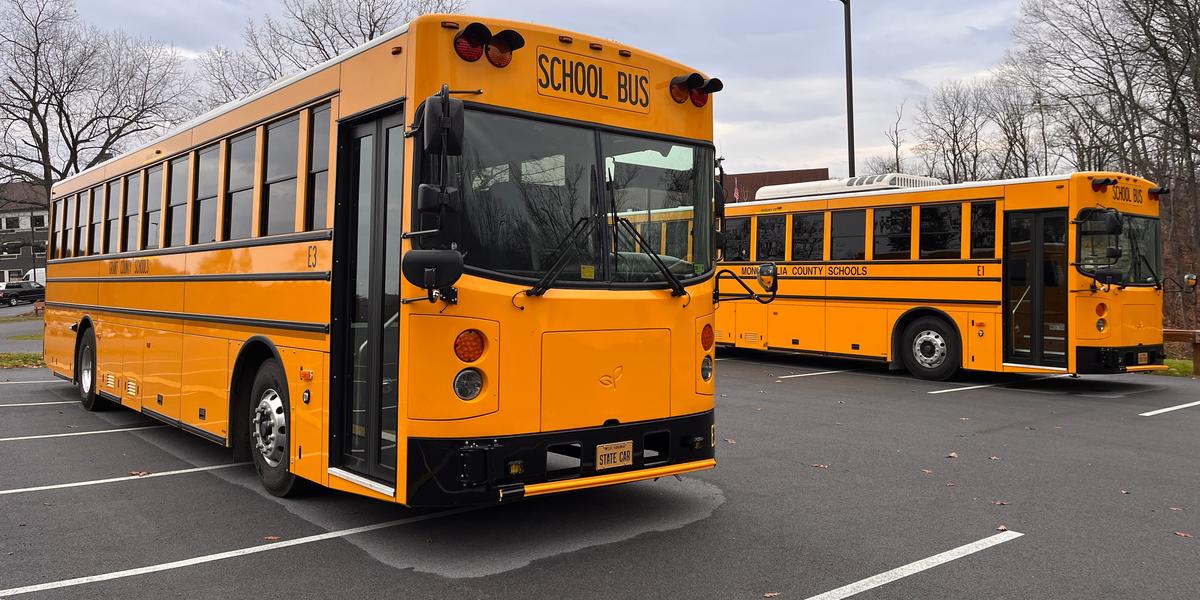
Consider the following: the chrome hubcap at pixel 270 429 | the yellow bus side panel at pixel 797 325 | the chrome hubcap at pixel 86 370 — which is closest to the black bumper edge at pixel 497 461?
the chrome hubcap at pixel 270 429

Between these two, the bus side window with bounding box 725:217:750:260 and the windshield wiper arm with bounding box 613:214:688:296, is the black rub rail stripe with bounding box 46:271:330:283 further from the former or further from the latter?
the bus side window with bounding box 725:217:750:260

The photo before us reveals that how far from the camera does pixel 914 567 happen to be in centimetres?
488

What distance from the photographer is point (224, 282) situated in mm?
6988

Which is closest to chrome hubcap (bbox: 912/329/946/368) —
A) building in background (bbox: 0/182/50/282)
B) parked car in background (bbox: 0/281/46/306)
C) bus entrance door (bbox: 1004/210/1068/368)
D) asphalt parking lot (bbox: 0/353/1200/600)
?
bus entrance door (bbox: 1004/210/1068/368)

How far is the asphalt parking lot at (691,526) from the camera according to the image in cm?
461

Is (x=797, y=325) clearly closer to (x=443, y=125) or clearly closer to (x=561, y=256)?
(x=561, y=256)

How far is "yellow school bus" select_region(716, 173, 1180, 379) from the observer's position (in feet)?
40.8

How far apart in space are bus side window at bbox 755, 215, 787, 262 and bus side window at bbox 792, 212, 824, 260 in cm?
27

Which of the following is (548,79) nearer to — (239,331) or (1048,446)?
(239,331)

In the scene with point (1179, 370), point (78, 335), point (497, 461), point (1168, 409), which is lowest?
point (1168, 409)

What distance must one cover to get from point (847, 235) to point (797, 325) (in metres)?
1.93

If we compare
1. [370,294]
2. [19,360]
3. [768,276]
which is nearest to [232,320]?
[370,294]

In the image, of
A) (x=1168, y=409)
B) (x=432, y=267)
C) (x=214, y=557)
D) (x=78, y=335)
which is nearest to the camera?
(x=432, y=267)

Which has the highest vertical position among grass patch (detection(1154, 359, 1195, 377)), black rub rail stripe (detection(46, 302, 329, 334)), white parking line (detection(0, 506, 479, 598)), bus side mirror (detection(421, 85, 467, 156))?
bus side mirror (detection(421, 85, 467, 156))
